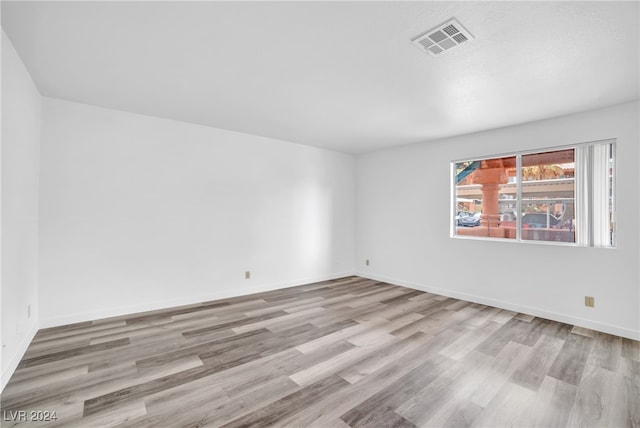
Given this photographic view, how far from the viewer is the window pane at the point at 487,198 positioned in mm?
4086

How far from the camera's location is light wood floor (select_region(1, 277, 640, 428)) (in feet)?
6.07

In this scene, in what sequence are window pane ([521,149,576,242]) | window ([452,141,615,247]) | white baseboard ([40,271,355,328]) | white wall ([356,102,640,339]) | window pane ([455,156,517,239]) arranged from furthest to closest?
window pane ([455,156,517,239]), window pane ([521,149,576,242]), window ([452,141,615,247]), white baseboard ([40,271,355,328]), white wall ([356,102,640,339])

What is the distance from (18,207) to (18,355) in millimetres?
1231

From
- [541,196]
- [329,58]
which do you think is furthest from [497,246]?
[329,58]

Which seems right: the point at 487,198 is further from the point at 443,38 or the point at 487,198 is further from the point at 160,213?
the point at 160,213

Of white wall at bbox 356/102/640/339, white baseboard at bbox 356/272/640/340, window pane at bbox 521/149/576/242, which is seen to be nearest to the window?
window pane at bbox 521/149/576/242

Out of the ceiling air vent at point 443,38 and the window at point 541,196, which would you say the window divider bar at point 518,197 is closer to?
the window at point 541,196

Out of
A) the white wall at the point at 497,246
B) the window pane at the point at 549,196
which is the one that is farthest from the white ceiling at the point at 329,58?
the window pane at the point at 549,196

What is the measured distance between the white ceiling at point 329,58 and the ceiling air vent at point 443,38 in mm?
50

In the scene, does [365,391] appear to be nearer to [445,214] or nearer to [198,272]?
[198,272]

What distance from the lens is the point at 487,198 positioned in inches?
171

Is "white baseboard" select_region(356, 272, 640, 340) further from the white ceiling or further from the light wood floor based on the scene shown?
the white ceiling

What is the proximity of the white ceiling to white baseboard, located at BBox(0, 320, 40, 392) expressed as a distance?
2.38 m

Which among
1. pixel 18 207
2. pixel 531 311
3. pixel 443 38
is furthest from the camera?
pixel 531 311
